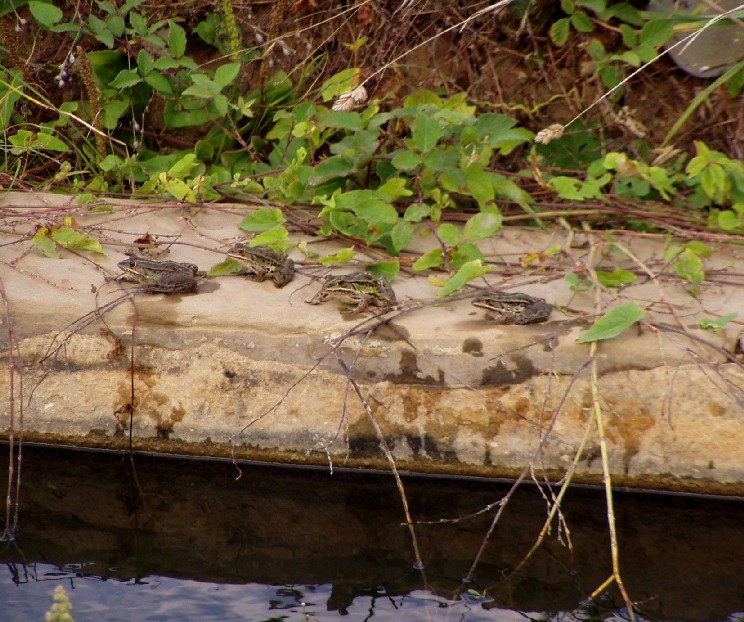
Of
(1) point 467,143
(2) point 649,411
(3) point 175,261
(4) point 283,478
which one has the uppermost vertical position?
(1) point 467,143

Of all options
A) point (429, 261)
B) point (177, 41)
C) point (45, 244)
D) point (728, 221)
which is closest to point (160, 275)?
point (45, 244)

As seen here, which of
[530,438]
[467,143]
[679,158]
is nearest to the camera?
[530,438]

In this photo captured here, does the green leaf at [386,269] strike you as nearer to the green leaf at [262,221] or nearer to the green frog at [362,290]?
the green frog at [362,290]

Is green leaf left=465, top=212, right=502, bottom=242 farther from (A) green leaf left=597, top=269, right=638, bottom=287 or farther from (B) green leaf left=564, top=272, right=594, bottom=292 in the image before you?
(A) green leaf left=597, top=269, right=638, bottom=287

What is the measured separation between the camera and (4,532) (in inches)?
154

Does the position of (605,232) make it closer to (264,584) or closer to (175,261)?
(175,261)

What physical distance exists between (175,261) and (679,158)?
3.21 m

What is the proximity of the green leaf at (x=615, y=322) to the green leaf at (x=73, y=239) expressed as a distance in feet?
8.64

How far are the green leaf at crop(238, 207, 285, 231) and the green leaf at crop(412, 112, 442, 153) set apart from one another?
85cm

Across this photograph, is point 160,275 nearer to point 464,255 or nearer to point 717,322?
point 464,255

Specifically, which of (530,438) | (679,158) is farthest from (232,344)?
(679,158)

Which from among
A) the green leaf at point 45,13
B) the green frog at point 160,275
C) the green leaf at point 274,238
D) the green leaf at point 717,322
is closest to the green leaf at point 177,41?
the green leaf at point 45,13

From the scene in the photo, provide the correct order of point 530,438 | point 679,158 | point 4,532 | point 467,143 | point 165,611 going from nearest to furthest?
point 165,611 → point 4,532 → point 530,438 → point 467,143 → point 679,158

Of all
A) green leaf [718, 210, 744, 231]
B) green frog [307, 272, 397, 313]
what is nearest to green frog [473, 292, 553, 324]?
green frog [307, 272, 397, 313]
